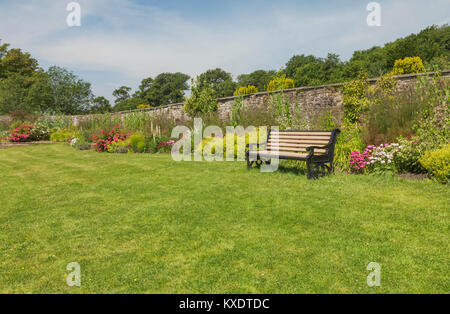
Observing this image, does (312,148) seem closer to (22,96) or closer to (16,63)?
(22,96)

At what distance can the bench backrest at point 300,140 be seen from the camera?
593 centimetres

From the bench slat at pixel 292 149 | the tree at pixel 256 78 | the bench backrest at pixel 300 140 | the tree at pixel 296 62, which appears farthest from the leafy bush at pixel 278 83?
the tree at pixel 256 78

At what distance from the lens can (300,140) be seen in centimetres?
658

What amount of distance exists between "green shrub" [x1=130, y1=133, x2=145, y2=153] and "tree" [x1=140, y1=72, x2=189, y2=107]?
54971 mm

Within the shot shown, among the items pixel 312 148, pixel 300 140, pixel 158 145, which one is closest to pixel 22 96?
pixel 158 145

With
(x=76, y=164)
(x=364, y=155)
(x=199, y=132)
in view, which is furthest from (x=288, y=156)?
(x=76, y=164)

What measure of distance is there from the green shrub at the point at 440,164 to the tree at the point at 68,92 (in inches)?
1627

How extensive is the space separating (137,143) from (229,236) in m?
8.97

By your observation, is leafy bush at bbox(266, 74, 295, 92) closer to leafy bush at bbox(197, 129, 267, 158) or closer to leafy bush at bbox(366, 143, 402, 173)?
leafy bush at bbox(197, 129, 267, 158)

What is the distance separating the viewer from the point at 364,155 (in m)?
5.93

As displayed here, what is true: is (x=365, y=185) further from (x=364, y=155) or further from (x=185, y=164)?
(x=185, y=164)

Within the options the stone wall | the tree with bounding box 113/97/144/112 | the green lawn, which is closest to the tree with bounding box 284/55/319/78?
the tree with bounding box 113/97/144/112
